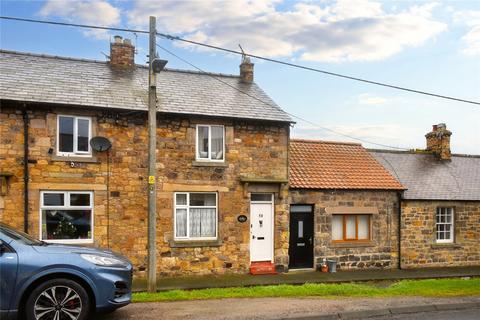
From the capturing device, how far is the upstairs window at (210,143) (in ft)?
52.3

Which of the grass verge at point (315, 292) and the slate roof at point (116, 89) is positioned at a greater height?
the slate roof at point (116, 89)

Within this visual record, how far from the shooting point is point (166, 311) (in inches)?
364

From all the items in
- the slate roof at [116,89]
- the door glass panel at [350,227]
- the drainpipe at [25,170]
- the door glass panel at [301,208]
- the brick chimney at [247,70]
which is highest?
the brick chimney at [247,70]

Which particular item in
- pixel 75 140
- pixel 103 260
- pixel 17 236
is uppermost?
pixel 75 140

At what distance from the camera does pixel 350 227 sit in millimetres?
18266

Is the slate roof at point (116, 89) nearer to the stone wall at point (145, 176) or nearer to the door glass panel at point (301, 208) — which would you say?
the stone wall at point (145, 176)

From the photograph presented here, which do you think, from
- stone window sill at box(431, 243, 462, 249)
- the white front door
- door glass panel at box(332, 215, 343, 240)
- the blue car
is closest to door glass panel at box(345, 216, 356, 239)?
door glass panel at box(332, 215, 343, 240)

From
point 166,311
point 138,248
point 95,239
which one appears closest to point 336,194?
point 138,248

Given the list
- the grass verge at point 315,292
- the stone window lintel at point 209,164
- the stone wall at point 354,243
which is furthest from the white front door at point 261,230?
the grass verge at point 315,292

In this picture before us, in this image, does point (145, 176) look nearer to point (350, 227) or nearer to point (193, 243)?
point (193, 243)

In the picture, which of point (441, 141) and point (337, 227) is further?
point (441, 141)

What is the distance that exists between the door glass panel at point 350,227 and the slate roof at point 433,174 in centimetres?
244

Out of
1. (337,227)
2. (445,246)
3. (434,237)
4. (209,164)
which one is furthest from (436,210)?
(209,164)

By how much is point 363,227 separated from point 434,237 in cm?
329
